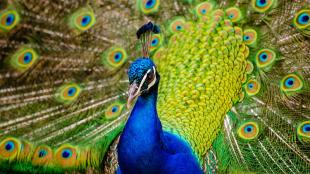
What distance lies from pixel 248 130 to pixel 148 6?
0.76 m

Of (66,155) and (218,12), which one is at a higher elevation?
(218,12)

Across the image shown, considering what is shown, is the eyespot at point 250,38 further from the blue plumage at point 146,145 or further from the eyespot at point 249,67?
the blue plumage at point 146,145

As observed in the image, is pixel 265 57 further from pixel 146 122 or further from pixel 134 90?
pixel 134 90

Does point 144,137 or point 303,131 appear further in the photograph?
point 303,131

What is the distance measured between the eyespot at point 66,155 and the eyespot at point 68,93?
211 mm

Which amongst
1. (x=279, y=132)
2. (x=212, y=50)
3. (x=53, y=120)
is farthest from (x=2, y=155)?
(x=279, y=132)

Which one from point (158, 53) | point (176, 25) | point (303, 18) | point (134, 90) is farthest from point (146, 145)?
point (303, 18)

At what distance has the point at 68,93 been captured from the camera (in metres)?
2.47

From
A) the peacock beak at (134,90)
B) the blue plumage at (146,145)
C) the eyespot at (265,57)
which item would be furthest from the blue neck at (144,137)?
the eyespot at (265,57)

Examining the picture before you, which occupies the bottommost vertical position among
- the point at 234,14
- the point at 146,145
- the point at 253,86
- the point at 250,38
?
the point at 146,145

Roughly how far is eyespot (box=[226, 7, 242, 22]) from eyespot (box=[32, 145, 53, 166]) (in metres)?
1.05

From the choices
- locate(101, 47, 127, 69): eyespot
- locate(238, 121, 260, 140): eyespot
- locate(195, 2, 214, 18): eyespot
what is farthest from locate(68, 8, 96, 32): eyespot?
locate(238, 121, 260, 140): eyespot

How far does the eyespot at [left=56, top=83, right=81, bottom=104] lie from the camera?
2.45 meters

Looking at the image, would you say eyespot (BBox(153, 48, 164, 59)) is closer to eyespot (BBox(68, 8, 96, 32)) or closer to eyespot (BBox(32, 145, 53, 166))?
eyespot (BBox(68, 8, 96, 32))
